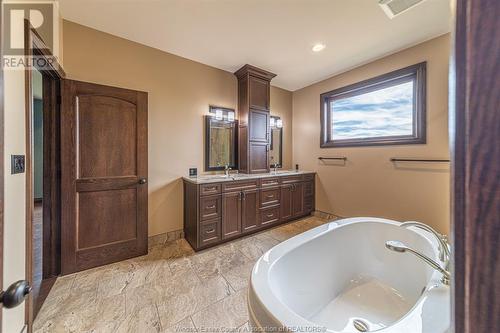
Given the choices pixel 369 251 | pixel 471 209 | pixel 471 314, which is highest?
pixel 471 209

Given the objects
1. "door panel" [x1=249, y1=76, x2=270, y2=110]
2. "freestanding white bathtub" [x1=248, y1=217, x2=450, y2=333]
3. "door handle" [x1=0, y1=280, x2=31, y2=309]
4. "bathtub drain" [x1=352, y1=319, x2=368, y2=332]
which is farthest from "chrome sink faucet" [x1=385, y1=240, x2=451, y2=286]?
"door panel" [x1=249, y1=76, x2=270, y2=110]

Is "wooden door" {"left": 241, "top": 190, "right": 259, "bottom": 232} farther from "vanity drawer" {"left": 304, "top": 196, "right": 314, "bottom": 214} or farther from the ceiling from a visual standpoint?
the ceiling

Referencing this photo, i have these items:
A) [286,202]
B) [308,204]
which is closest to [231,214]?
[286,202]

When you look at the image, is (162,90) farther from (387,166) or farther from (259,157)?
(387,166)

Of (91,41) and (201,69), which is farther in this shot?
(201,69)

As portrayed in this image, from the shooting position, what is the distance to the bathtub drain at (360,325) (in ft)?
4.28

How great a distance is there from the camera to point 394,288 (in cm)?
159

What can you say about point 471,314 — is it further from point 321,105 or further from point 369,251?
point 321,105

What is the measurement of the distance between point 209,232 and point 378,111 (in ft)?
9.78

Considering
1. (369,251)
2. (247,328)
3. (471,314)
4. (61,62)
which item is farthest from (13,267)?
(369,251)

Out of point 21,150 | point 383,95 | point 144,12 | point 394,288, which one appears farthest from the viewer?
→ point 383,95

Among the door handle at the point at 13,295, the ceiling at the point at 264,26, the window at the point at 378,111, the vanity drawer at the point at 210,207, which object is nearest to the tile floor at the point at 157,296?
the vanity drawer at the point at 210,207

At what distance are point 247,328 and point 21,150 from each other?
1800 mm

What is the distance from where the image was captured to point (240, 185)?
9.06ft
